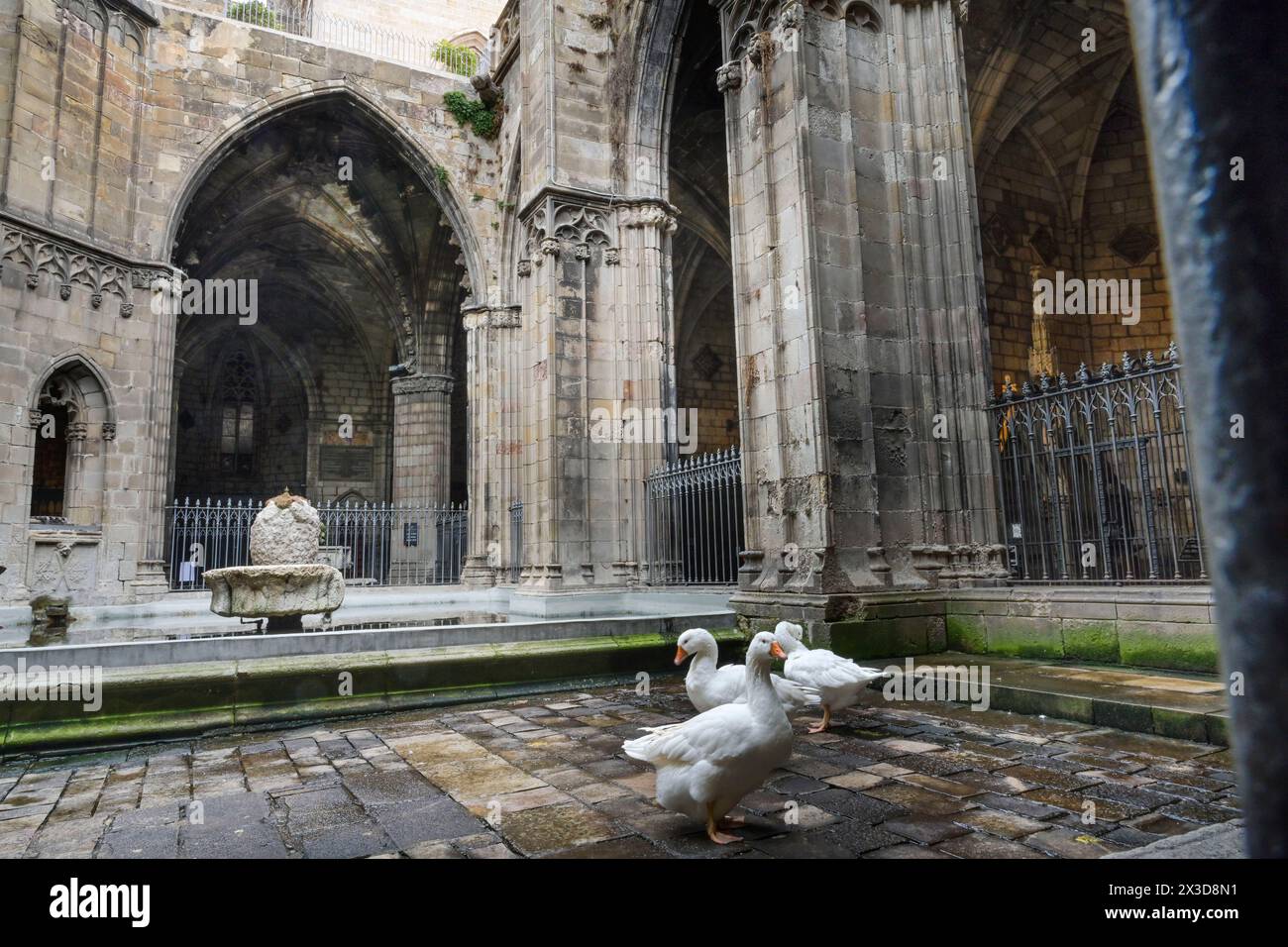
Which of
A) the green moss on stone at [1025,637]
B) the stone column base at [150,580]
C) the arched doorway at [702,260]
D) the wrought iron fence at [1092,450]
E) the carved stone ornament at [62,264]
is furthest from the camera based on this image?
the arched doorway at [702,260]

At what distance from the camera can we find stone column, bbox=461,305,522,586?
575 inches

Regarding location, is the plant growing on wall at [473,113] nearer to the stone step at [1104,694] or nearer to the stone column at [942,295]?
the stone column at [942,295]

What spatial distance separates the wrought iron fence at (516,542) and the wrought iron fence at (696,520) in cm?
338

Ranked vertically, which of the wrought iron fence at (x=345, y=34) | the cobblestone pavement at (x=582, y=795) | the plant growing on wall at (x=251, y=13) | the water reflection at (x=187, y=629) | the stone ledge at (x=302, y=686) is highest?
the wrought iron fence at (x=345, y=34)

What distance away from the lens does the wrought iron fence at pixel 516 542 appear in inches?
545

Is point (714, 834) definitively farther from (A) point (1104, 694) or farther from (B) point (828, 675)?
(A) point (1104, 694)

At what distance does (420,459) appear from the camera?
20.4 metres

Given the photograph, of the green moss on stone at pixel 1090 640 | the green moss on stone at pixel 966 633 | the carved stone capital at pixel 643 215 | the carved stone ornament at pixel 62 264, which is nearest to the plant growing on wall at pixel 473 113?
the carved stone capital at pixel 643 215

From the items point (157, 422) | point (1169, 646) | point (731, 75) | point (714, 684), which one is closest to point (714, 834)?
point (714, 684)

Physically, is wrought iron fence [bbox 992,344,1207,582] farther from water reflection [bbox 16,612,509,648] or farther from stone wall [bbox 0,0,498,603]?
stone wall [bbox 0,0,498,603]
